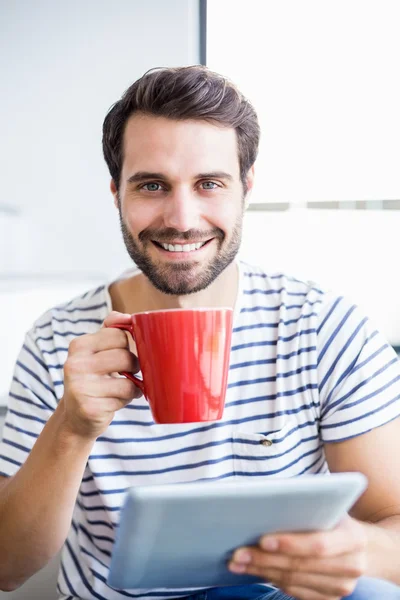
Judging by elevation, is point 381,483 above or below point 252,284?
below

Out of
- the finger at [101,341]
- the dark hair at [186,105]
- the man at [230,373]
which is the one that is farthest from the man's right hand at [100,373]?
the dark hair at [186,105]

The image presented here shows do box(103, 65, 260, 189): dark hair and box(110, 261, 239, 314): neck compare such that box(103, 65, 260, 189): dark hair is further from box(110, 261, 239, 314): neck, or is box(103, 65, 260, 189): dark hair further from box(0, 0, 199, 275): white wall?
box(0, 0, 199, 275): white wall

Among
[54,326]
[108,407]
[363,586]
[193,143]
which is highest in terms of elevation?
[193,143]

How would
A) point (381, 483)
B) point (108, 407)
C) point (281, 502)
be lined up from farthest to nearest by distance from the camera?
point (381, 483)
point (108, 407)
point (281, 502)

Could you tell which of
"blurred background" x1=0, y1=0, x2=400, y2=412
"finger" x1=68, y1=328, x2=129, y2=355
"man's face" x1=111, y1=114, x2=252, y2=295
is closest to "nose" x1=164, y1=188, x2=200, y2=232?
"man's face" x1=111, y1=114, x2=252, y2=295

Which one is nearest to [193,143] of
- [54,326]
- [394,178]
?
[54,326]

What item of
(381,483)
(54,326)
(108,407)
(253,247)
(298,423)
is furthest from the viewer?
(253,247)

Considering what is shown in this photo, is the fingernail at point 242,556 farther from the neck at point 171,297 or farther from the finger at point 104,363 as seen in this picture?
the neck at point 171,297

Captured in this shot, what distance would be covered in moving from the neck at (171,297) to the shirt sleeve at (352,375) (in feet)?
→ 0.64

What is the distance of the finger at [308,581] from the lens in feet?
2.83

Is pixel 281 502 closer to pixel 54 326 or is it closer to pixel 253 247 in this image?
pixel 54 326

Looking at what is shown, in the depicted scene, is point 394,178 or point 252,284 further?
point 394,178

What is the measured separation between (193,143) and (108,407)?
→ 0.55 metres

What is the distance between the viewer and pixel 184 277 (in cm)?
130
